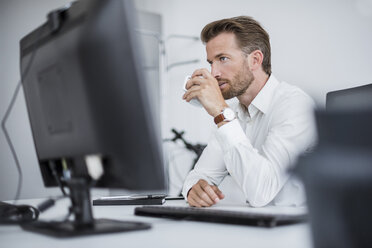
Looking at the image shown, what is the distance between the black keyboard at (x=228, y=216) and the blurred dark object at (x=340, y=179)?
0.71ft

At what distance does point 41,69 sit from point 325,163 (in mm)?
665

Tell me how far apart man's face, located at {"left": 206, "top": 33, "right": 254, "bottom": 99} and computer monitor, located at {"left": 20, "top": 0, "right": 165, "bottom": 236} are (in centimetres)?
122

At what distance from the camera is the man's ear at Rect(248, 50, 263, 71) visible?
6.89ft

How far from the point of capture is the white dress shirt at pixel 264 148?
1.36 metres

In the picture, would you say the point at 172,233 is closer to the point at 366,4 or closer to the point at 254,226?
the point at 254,226

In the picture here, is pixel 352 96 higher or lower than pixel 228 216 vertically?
higher

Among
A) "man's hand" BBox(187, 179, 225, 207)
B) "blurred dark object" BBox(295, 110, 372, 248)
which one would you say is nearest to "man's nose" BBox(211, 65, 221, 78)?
"man's hand" BBox(187, 179, 225, 207)

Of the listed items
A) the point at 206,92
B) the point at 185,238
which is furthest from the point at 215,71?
the point at 185,238

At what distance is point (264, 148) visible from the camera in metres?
1.50

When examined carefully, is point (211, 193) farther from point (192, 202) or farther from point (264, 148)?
point (264, 148)

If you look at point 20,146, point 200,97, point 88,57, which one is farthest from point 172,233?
point 20,146

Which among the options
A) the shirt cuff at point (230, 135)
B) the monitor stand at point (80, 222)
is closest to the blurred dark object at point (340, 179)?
the monitor stand at point (80, 222)

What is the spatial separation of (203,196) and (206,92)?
47 cm

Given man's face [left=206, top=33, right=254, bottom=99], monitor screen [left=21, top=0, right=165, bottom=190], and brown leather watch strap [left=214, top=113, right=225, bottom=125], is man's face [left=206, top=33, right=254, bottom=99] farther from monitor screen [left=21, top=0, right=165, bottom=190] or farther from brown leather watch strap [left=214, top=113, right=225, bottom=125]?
monitor screen [left=21, top=0, right=165, bottom=190]
